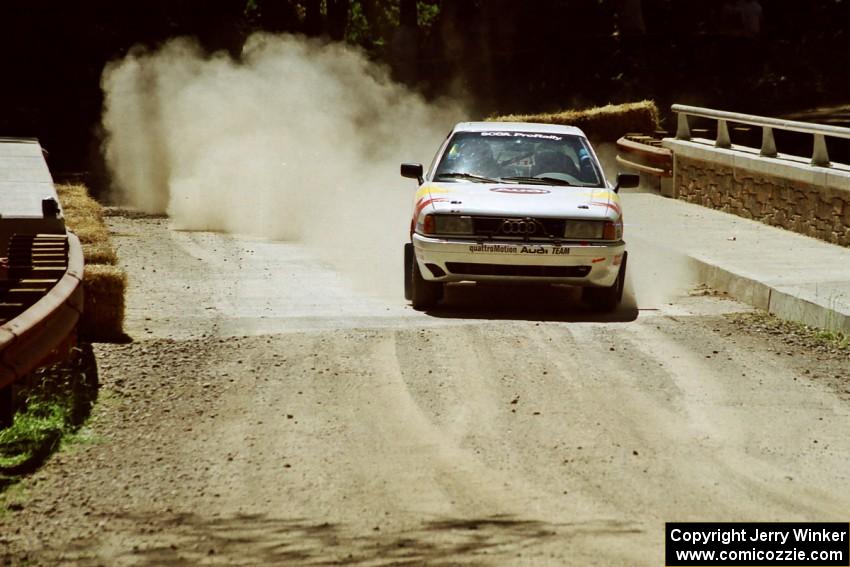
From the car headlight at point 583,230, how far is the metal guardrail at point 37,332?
441 cm

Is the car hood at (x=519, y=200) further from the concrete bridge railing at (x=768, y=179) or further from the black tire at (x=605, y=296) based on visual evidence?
the concrete bridge railing at (x=768, y=179)

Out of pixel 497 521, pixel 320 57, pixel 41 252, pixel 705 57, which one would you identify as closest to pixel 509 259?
pixel 41 252

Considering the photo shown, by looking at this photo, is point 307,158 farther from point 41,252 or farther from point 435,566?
point 435,566

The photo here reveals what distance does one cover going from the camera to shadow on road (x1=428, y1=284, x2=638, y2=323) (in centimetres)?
1129

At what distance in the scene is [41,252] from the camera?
9273 mm

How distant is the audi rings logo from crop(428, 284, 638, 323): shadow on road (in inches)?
28.5

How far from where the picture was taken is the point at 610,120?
2541 centimetres

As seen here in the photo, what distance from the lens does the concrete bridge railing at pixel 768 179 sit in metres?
14.6

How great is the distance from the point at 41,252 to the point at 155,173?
13.5m

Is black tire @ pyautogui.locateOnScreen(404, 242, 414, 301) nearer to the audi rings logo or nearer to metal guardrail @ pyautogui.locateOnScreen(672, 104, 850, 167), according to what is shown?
the audi rings logo

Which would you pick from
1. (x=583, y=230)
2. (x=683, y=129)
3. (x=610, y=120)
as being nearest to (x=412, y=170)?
(x=583, y=230)

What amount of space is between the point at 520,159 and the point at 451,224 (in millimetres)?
1455

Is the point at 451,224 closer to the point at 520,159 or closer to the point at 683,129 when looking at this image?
the point at 520,159

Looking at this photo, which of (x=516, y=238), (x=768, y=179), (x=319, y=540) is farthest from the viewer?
(x=768, y=179)
